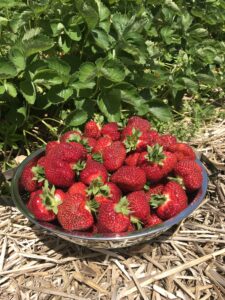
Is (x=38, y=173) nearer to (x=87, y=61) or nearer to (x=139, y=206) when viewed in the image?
(x=139, y=206)

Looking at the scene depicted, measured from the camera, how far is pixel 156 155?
5.27ft

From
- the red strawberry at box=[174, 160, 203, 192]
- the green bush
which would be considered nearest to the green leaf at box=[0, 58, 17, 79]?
the green bush

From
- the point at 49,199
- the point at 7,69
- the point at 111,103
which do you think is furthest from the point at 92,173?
the point at 111,103

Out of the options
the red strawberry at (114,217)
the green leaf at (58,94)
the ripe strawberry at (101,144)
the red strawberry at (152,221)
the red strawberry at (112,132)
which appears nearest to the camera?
the red strawberry at (114,217)

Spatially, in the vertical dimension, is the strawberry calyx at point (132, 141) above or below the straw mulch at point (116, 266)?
above

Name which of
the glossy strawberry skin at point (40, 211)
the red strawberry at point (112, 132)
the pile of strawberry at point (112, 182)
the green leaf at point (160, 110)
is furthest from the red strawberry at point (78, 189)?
the green leaf at point (160, 110)

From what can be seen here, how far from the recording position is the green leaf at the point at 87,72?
2.04 meters

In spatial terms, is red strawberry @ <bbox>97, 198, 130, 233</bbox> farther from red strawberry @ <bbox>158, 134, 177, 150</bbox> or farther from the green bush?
the green bush

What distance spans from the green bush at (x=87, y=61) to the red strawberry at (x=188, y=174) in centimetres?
60

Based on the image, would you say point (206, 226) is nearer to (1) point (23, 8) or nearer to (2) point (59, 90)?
(2) point (59, 90)

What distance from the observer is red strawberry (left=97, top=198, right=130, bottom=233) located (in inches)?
57.3

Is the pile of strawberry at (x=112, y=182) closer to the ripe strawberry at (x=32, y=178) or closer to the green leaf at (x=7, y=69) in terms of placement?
the ripe strawberry at (x=32, y=178)

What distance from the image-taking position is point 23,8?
2115 millimetres

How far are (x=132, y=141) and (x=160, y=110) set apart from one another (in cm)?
75
